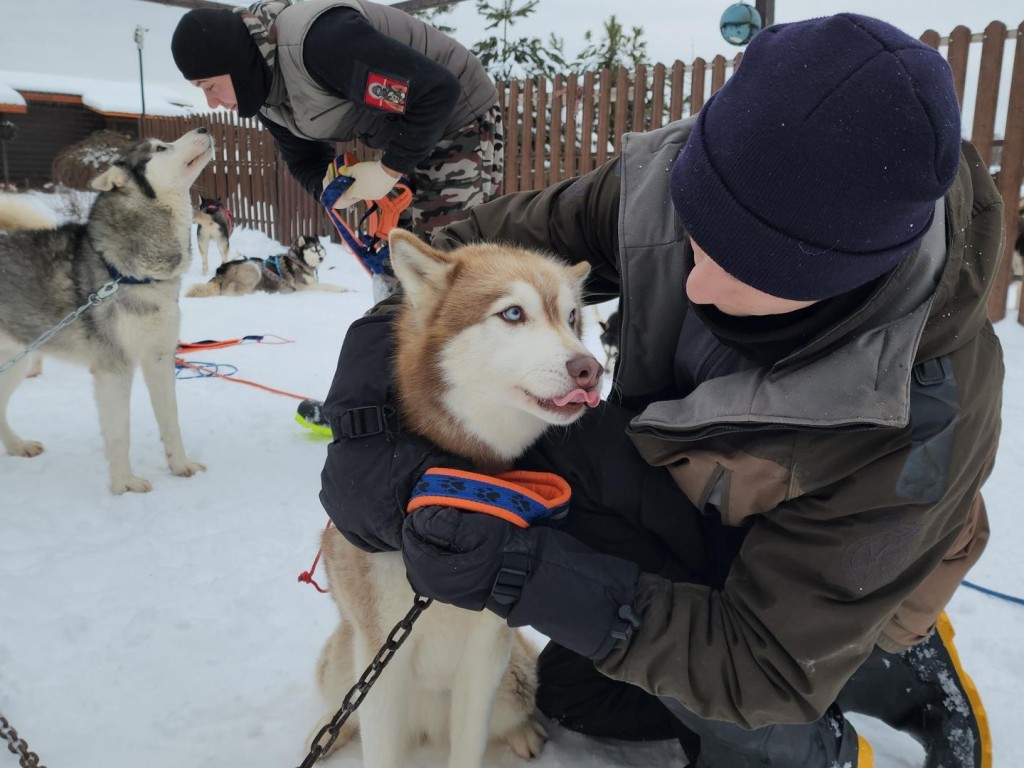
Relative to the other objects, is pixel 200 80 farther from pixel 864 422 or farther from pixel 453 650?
pixel 864 422

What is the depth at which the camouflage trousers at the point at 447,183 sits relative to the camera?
3.11 meters

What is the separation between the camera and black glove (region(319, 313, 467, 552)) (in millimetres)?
1424

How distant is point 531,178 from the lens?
342 inches

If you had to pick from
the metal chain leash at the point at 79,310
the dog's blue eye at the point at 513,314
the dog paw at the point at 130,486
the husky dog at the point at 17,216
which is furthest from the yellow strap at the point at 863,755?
the husky dog at the point at 17,216

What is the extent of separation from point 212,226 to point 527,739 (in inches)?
448

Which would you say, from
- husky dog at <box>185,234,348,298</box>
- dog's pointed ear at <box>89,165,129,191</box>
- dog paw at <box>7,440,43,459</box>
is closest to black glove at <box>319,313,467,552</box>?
dog's pointed ear at <box>89,165,129,191</box>

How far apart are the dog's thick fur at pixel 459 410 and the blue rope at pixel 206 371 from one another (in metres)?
3.62

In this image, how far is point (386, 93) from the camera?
2.68 metres

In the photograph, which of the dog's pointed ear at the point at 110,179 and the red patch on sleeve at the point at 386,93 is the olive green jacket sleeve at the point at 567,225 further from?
the dog's pointed ear at the point at 110,179

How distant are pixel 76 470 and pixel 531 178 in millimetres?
6587

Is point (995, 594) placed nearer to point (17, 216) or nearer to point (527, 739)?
point (527, 739)

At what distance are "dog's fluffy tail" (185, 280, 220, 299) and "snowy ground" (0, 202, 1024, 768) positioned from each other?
5.36 metres

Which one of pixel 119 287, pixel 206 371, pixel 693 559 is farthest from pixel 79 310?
pixel 693 559

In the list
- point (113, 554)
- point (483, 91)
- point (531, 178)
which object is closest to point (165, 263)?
point (113, 554)
